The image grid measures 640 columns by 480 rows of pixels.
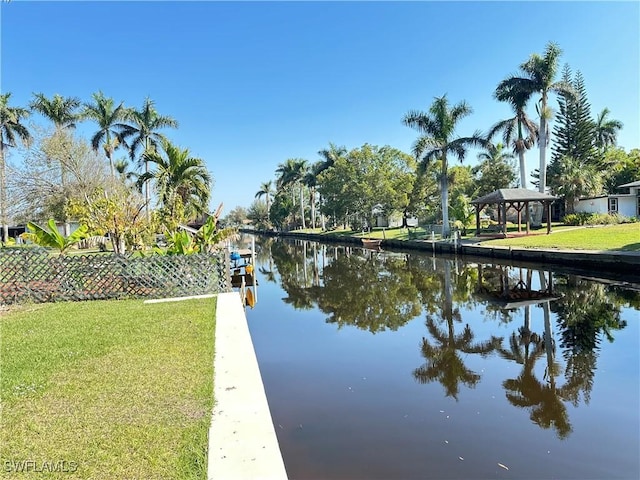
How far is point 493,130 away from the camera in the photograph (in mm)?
35438

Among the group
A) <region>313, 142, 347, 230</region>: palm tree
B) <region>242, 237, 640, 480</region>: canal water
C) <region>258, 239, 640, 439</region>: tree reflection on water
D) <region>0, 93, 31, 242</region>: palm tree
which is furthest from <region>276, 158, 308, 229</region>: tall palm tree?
<region>242, 237, 640, 480</region>: canal water

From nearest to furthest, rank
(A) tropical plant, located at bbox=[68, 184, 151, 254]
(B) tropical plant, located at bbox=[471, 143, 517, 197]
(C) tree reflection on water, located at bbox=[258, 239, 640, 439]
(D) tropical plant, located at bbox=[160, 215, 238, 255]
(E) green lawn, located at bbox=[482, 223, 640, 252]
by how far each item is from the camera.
Answer: (C) tree reflection on water, located at bbox=[258, 239, 640, 439], (A) tropical plant, located at bbox=[68, 184, 151, 254], (D) tropical plant, located at bbox=[160, 215, 238, 255], (E) green lawn, located at bbox=[482, 223, 640, 252], (B) tropical plant, located at bbox=[471, 143, 517, 197]

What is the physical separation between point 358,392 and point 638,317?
7830 millimetres

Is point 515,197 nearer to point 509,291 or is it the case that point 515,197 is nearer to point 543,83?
point 543,83

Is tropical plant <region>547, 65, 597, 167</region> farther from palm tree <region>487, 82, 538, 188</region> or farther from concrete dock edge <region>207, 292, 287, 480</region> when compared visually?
concrete dock edge <region>207, 292, 287, 480</region>

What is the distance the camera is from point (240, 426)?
390cm

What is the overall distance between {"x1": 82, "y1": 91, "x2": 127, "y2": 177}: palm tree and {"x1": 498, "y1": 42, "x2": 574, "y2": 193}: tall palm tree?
34.0 m

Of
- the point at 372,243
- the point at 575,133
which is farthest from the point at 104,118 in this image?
the point at 575,133

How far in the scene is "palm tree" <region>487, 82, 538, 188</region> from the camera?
3347 centimetres

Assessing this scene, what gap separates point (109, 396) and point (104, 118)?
36321 mm

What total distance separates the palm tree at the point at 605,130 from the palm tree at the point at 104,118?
55541 mm

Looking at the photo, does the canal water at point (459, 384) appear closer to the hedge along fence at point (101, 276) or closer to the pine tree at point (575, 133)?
the hedge along fence at point (101, 276)

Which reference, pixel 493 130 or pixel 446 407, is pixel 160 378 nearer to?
pixel 446 407

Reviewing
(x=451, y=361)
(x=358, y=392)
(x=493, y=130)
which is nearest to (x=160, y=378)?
(x=358, y=392)
